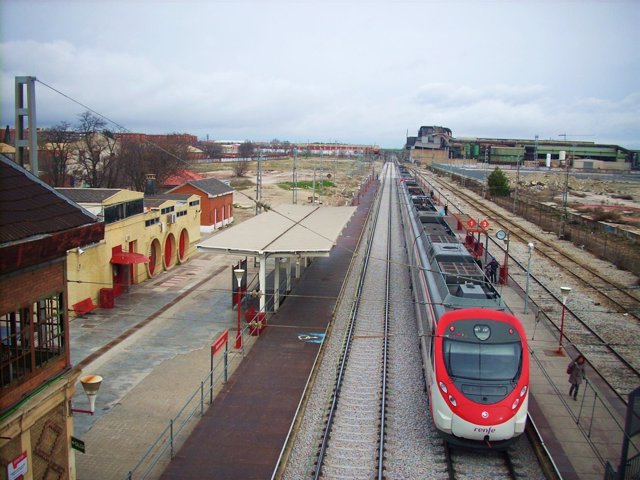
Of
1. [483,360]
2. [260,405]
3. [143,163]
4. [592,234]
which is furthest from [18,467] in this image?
[143,163]

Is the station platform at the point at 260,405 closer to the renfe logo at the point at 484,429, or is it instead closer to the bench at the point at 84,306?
the renfe logo at the point at 484,429

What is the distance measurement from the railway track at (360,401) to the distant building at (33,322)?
4833mm

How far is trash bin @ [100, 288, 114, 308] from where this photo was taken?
2266cm

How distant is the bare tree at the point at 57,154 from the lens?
47.4 meters

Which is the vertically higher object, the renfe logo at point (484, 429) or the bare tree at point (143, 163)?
the bare tree at point (143, 163)

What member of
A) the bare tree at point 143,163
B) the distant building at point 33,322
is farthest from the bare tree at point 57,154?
the distant building at point 33,322

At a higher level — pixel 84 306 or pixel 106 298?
pixel 106 298

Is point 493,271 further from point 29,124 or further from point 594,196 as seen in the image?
point 594,196

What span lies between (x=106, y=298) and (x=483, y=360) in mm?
15844

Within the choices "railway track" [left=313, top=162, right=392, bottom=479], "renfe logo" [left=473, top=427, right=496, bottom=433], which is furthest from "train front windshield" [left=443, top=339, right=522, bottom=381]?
"railway track" [left=313, top=162, right=392, bottom=479]

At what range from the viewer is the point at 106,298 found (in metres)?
22.7

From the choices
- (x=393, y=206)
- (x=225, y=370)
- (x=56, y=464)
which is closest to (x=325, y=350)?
(x=225, y=370)

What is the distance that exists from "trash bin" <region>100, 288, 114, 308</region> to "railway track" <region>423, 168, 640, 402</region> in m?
16.5

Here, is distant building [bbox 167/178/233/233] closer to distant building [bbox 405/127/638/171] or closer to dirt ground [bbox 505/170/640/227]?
dirt ground [bbox 505/170/640/227]
